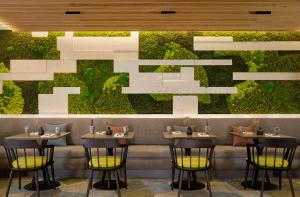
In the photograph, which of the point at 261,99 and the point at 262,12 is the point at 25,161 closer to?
the point at 262,12

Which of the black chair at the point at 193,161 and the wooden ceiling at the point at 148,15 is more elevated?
the wooden ceiling at the point at 148,15

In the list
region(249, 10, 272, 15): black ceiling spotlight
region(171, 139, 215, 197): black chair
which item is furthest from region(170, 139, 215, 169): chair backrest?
region(249, 10, 272, 15): black ceiling spotlight

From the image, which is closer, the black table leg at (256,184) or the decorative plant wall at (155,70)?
the black table leg at (256,184)

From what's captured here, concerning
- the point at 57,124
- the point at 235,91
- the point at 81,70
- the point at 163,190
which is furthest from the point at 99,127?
the point at 235,91

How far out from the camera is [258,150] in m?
5.55

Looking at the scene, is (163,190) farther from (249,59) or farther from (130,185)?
(249,59)

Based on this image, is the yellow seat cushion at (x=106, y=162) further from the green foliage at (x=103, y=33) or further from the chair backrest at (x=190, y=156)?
the green foliage at (x=103, y=33)

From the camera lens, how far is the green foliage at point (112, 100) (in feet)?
23.5

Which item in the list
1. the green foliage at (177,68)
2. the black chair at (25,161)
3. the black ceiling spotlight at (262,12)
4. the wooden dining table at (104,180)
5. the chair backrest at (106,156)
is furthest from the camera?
the green foliage at (177,68)

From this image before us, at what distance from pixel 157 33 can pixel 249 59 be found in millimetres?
1709

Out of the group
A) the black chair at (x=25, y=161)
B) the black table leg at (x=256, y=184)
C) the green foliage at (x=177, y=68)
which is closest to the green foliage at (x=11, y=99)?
the black chair at (x=25, y=161)

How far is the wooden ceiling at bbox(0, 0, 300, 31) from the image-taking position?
200 inches

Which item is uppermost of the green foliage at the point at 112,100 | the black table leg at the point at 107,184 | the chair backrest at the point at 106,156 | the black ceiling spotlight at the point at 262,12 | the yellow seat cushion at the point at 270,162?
the black ceiling spotlight at the point at 262,12

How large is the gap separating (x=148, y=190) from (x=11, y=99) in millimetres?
3280
